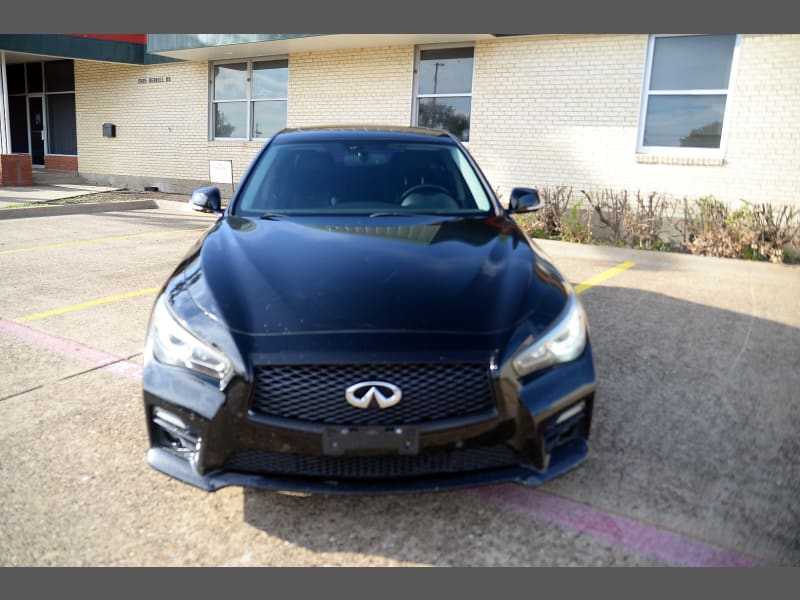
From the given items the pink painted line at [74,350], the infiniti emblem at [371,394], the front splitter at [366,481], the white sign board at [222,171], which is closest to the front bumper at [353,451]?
the front splitter at [366,481]

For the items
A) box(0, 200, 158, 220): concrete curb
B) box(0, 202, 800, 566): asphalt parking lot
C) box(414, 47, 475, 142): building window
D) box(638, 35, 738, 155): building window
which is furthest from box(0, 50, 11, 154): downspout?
box(638, 35, 738, 155): building window

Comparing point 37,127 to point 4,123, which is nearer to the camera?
point 4,123

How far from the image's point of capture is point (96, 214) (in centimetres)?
1279

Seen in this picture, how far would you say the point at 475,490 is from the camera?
2.87 meters

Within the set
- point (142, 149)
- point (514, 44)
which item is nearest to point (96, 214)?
point (142, 149)

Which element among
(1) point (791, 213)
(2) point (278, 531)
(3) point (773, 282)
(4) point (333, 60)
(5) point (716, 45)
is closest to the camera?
(2) point (278, 531)

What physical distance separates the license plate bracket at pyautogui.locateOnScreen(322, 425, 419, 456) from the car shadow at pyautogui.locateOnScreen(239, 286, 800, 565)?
1.49ft

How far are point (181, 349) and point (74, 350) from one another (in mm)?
2552

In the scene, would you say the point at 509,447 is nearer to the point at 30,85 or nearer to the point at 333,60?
the point at 333,60

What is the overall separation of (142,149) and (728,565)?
1806 centimetres

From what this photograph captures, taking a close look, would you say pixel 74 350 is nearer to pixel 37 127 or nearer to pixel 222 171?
pixel 222 171

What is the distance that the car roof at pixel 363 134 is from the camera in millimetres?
Answer: 4219

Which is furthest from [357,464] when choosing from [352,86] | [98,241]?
[352,86]

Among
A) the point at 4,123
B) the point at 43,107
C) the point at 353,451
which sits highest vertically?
the point at 43,107
